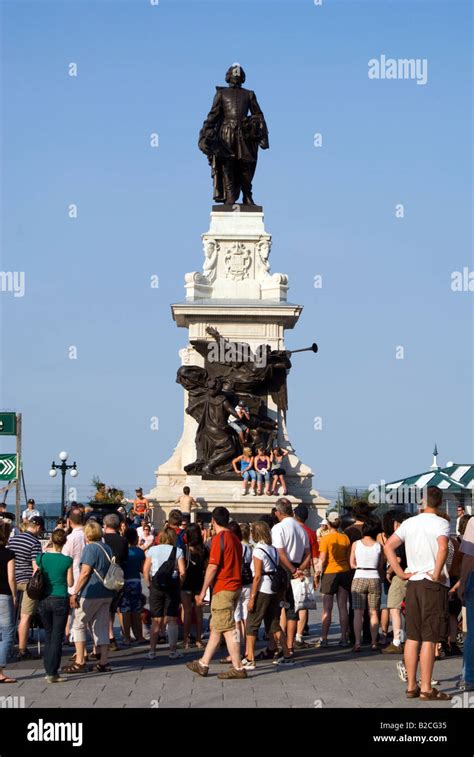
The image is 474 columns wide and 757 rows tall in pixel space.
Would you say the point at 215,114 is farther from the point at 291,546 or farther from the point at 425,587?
the point at 425,587

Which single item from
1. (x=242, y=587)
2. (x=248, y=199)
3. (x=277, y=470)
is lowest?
(x=242, y=587)

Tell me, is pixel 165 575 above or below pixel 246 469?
below

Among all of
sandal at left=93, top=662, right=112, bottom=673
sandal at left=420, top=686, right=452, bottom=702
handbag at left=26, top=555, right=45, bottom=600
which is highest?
handbag at left=26, top=555, right=45, bottom=600

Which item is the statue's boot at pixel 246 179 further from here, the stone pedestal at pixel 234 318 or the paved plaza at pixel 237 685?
the paved plaza at pixel 237 685

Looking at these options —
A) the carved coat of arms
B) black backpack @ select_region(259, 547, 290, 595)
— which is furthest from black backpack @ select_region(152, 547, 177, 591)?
the carved coat of arms

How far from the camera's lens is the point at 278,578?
14719 mm

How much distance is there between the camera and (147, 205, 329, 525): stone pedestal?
27.9 metres

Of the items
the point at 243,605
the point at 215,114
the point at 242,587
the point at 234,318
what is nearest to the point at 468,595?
the point at 242,587

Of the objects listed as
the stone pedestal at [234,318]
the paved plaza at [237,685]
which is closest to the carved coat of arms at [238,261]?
the stone pedestal at [234,318]

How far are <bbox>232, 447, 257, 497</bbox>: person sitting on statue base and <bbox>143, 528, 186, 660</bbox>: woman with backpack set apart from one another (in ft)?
39.3

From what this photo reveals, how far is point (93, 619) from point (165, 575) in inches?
41.2

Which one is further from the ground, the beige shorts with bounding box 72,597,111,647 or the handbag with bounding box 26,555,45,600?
the handbag with bounding box 26,555,45,600

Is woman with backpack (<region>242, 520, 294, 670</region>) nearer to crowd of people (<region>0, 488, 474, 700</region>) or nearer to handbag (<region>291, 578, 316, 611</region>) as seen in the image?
crowd of people (<region>0, 488, 474, 700</region>)
